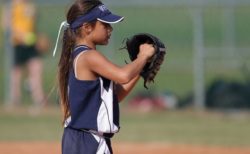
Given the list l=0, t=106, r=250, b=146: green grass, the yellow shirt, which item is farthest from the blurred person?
l=0, t=106, r=250, b=146: green grass

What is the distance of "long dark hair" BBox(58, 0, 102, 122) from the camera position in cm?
521

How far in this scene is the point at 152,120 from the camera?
1494cm

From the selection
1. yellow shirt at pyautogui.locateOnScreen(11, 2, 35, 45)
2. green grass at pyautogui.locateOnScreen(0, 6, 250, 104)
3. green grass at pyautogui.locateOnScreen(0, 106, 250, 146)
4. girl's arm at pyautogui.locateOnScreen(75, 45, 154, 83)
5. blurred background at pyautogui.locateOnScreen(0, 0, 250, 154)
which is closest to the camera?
girl's arm at pyautogui.locateOnScreen(75, 45, 154, 83)

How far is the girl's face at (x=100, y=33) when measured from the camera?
5.15m

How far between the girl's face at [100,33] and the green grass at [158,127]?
23.1 feet

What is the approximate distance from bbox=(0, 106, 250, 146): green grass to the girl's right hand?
7015 millimetres

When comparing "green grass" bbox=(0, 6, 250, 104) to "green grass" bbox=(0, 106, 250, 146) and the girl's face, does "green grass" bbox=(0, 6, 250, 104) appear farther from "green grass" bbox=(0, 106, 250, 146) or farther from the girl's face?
the girl's face

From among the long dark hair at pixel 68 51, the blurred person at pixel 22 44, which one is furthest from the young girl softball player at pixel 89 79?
the blurred person at pixel 22 44

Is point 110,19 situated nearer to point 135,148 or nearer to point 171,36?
point 135,148

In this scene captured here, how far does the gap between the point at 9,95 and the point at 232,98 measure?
461 centimetres

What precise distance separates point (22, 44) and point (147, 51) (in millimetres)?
12826

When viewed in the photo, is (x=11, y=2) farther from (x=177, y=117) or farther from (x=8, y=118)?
(x=177, y=117)

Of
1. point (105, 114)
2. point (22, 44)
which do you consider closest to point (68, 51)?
point (105, 114)

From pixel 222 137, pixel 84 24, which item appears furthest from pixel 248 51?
pixel 84 24
